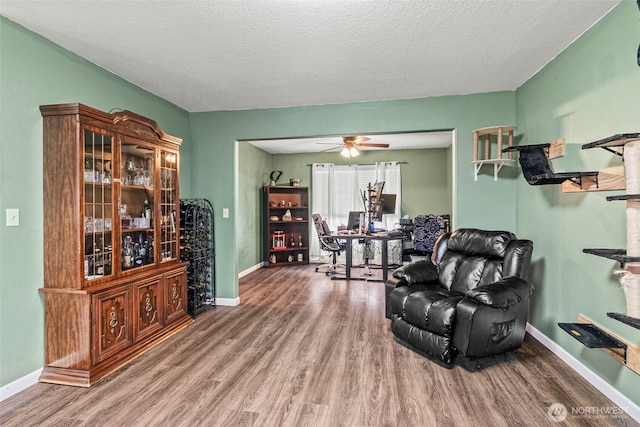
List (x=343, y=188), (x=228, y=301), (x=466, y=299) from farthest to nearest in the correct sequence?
(x=343, y=188) < (x=228, y=301) < (x=466, y=299)

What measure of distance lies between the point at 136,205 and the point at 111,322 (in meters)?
1.03

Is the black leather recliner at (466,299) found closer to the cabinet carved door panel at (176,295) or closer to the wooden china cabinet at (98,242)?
the cabinet carved door panel at (176,295)

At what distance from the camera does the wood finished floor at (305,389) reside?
197cm

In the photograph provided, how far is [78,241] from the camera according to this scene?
2387mm

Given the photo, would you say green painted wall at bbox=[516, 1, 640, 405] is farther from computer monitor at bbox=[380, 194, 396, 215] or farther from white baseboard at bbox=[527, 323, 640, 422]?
computer monitor at bbox=[380, 194, 396, 215]

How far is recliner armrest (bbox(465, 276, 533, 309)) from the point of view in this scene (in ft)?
7.87

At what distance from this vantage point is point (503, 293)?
246 cm

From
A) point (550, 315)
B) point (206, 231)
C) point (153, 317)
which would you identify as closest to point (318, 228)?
point (206, 231)

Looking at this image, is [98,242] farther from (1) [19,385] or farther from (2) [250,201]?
(2) [250,201]

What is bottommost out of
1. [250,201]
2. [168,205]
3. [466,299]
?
[466,299]

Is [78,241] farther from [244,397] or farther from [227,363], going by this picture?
[244,397]

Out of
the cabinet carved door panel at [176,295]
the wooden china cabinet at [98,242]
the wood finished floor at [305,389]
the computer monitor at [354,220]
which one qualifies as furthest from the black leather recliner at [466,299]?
the computer monitor at [354,220]

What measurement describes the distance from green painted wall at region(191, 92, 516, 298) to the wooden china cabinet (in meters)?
1.15

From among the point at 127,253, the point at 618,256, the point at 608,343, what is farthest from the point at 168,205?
the point at 608,343
